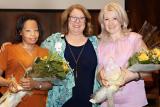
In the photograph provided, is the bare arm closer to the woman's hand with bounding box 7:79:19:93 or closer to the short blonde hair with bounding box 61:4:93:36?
the woman's hand with bounding box 7:79:19:93

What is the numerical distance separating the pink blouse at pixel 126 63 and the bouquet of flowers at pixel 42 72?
416mm

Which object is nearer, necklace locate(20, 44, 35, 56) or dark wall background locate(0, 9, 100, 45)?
necklace locate(20, 44, 35, 56)

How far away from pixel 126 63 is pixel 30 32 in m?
0.74

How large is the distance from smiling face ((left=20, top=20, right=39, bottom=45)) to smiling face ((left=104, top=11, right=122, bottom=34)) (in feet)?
1.75

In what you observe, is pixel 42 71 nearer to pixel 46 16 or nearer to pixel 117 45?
pixel 117 45

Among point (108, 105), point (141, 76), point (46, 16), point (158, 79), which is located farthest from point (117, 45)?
point (158, 79)

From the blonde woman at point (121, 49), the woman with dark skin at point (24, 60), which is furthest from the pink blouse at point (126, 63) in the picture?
the woman with dark skin at point (24, 60)

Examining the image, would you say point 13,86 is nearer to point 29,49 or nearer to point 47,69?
point 47,69

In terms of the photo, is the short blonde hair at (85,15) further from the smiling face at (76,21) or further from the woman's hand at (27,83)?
the woman's hand at (27,83)

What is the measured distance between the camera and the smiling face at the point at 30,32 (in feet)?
8.44

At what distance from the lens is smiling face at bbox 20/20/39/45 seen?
2572 mm

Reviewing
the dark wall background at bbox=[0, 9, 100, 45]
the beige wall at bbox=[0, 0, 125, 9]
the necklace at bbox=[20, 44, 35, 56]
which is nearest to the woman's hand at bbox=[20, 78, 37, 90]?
Result: the necklace at bbox=[20, 44, 35, 56]

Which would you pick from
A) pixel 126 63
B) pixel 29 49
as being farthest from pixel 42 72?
pixel 126 63

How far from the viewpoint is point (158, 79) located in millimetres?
5188
